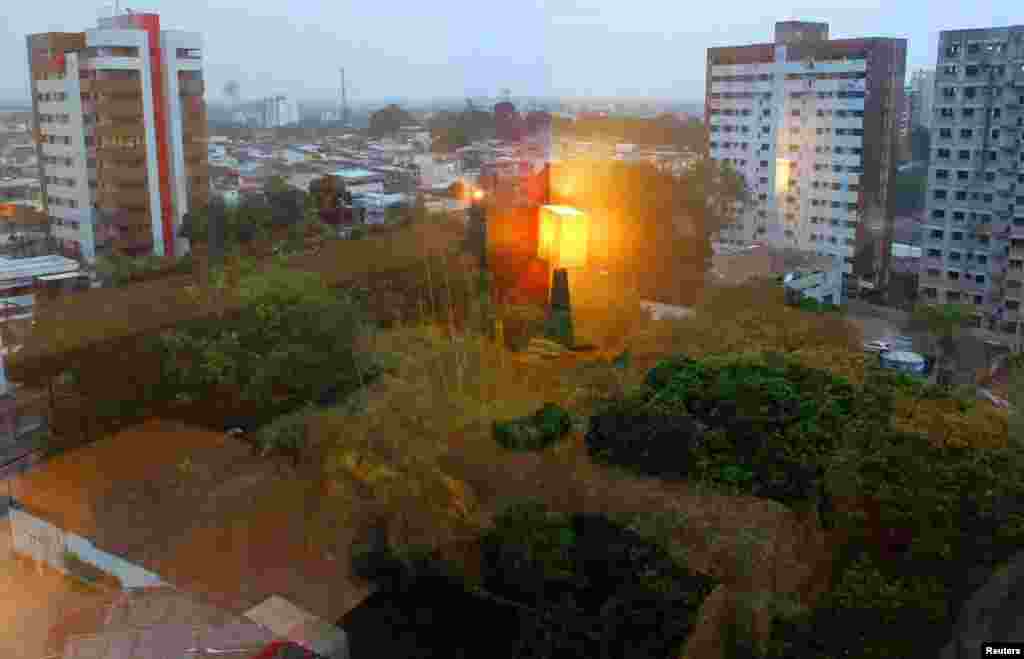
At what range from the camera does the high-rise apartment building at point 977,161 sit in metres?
4.59

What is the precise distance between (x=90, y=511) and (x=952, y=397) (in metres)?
2.56

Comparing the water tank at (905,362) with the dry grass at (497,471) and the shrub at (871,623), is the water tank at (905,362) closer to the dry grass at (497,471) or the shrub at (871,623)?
the dry grass at (497,471)

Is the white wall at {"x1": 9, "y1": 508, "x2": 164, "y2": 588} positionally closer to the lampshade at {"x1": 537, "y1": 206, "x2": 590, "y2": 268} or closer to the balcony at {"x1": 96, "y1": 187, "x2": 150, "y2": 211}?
the balcony at {"x1": 96, "y1": 187, "x2": 150, "y2": 211}

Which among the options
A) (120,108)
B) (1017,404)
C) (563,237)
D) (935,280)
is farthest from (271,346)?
(935,280)

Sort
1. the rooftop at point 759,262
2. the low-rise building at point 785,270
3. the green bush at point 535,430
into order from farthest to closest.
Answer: the rooftop at point 759,262 < the low-rise building at point 785,270 < the green bush at point 535,430

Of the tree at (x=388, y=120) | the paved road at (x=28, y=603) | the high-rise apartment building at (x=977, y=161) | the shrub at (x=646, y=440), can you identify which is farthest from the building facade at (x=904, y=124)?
the paved road at (x=28, y=603)

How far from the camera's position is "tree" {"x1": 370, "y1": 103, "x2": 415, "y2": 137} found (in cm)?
364

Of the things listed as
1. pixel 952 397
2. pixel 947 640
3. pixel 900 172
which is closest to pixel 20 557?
pixel 947 640

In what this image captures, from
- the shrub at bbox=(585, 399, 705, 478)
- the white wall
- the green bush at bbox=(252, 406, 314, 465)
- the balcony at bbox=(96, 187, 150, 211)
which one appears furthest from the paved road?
the balcony at bbox=(96, 187, 150, 211)

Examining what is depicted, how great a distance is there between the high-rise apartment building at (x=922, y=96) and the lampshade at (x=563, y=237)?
2338 mm

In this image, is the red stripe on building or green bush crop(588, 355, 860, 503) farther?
the red stripe on building

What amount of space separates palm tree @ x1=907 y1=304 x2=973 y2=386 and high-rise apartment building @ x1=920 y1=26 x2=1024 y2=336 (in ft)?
1.83

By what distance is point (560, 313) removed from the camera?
12.1 ft

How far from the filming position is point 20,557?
2.38 m
